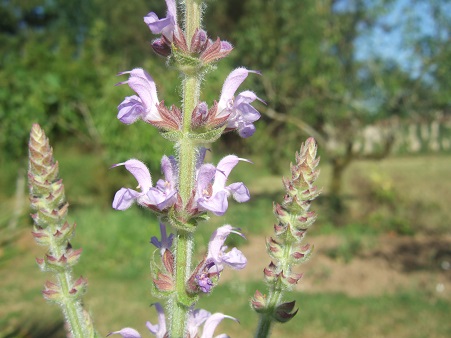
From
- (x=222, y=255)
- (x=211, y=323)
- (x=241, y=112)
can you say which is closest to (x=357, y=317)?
(x=211, y=323)

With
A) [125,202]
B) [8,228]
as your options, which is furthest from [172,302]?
[8,228]

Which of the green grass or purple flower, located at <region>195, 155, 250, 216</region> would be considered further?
the green grass

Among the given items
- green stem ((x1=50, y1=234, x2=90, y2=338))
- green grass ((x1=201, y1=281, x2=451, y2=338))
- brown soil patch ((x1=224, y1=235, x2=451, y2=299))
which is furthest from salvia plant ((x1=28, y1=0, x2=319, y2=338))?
brown soil patch ((x1=224, y1=235, x2=451, y2=299))

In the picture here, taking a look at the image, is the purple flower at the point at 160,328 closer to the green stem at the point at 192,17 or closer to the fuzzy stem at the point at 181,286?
the fuzzy stem at the point at 181,286

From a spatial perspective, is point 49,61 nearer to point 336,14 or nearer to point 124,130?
point 124,130

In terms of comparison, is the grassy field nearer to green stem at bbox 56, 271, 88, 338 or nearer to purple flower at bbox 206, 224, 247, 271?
green stem at bbox 56, 271, 88, 338

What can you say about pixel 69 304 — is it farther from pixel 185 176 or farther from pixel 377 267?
pixel 377 267

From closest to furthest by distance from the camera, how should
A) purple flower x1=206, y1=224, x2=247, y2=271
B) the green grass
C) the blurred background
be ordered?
purple flower x1=206, y1=224, x2=247, y2=271, the green grass, the blurred background
